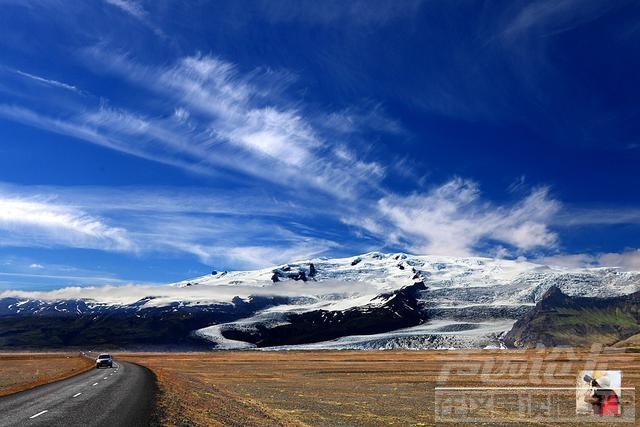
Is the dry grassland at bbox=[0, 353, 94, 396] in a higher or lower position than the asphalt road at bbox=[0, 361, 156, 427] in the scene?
lower

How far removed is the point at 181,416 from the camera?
1057 inches

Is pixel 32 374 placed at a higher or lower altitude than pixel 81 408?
lower

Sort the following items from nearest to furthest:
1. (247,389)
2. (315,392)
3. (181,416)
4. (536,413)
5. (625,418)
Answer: (181,416) < (625,418) < (536,413) < (315,392) < (247,389)

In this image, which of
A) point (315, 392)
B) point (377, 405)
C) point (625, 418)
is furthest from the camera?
point (315, 392)

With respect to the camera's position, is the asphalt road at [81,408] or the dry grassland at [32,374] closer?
the asphalt road at [81,408]

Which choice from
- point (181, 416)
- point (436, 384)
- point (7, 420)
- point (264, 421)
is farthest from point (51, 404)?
point (436, 384)

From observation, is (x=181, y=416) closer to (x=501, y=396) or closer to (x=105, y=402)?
(x=105, y=402)

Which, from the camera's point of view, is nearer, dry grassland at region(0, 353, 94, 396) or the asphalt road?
the asphalt road

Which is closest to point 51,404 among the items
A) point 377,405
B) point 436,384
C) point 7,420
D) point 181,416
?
point 7,420

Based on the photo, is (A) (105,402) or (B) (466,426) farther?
(A) (105,402)

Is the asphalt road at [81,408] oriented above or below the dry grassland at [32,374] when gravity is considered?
above

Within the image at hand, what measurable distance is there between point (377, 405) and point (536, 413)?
10.2 metres

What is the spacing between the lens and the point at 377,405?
119ft

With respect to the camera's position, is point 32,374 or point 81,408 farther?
point 32,374
